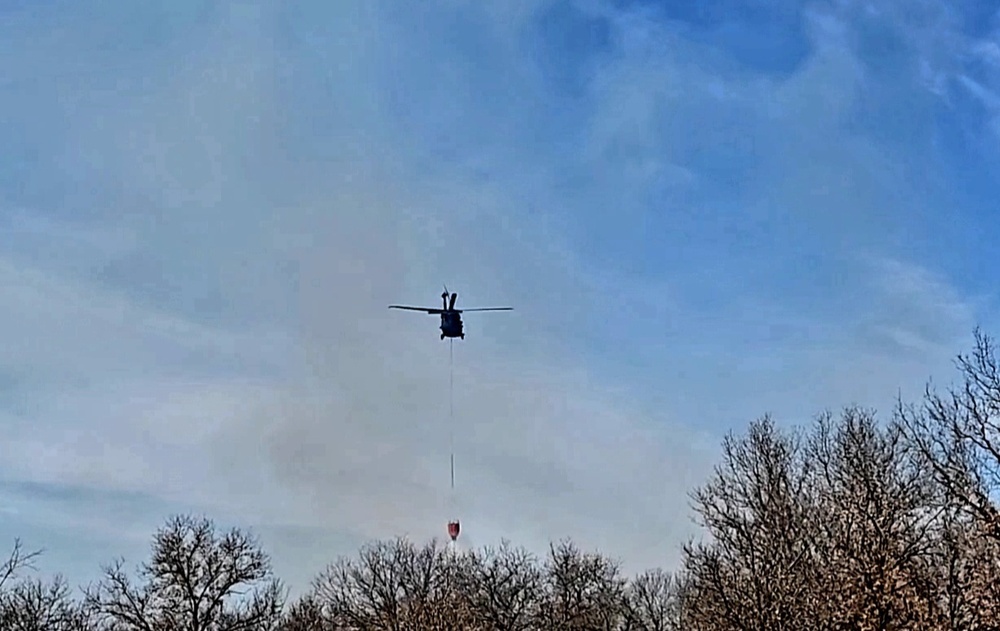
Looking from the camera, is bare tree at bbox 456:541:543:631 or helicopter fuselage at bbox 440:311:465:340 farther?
bare tree at bbox 456:541:543:631

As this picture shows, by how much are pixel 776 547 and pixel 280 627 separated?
23583mm

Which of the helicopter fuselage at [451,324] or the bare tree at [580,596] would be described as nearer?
the helicopter fuselage at [451,324]

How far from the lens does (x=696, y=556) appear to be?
35969 millimetres

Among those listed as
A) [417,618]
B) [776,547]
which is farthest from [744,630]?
[417,618]

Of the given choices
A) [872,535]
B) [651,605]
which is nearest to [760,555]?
[872,535]

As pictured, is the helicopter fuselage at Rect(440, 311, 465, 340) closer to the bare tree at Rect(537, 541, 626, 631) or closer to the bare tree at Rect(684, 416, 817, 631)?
the bare tree at Rect(684, 416, 817, 631)

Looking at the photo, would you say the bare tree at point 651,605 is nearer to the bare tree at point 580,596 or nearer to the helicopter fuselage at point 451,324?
the bare tree at point 580,596

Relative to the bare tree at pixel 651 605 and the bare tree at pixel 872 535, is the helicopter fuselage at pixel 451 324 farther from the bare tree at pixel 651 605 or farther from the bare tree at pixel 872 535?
the bare tree at pixel 651 605

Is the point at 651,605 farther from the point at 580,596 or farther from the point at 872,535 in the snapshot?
the point at 872,535

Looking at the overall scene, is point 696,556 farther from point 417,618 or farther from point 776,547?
point 417,618

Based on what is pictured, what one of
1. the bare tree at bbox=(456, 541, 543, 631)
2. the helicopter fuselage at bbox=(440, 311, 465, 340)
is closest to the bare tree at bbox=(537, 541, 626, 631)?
the bare tree at bbox=(456, 541, 543, 631)

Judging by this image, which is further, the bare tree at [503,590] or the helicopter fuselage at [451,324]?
the bare tree at [503,590]

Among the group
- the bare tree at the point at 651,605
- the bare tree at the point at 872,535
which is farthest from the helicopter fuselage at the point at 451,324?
the bare tree at the point at 651,605

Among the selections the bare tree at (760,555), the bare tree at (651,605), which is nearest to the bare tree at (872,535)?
the bare tree at (760,555)
